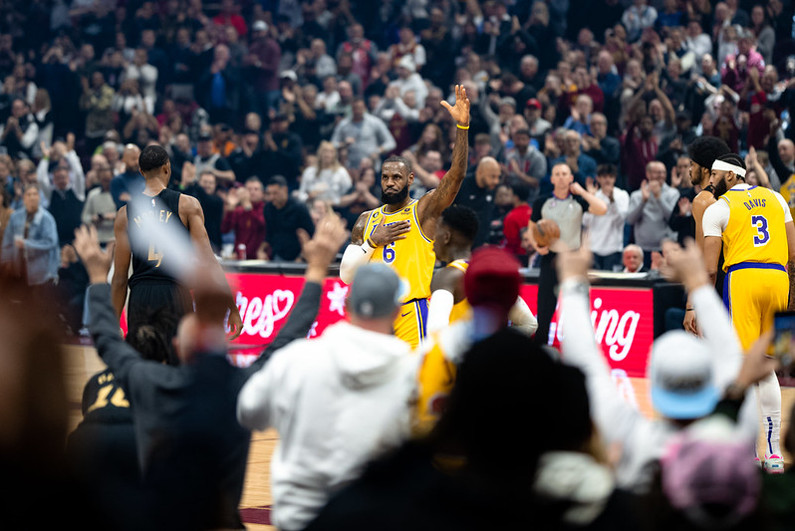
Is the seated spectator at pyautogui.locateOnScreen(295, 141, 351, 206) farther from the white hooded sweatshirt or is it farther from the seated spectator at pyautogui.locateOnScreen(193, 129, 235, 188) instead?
the white hooded sweatshirt

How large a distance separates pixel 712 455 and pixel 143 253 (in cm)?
710

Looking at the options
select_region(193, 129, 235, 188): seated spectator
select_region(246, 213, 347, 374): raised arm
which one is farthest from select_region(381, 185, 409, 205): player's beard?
select_region(193, 129, 235, 188): seated spectator

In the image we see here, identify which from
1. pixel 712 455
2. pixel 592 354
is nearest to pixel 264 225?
pixel 592 354

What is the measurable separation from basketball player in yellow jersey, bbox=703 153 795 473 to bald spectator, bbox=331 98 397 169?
38.3ft

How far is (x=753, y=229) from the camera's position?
9.52 m

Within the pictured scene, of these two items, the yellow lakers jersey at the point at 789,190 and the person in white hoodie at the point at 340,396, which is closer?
the person in white hoodie at the point at 340,396

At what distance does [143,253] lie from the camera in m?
9.88

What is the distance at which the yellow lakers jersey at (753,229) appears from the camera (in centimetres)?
952

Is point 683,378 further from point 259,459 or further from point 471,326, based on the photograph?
point 259,459

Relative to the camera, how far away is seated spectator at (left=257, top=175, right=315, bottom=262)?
62.0 ft

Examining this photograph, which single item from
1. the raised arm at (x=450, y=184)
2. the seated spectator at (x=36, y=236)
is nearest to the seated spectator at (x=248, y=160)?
the seated spectator at (x=36, y=236)

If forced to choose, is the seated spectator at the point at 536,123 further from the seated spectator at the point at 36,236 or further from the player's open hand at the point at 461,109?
the player's open hand at the point at 461,109

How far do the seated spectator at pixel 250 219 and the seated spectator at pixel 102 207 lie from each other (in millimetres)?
2095

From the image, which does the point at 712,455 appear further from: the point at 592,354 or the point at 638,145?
the point at 638,145
